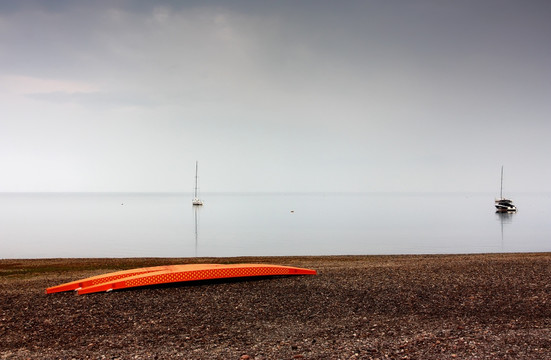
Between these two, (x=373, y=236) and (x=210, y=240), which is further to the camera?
(x=373, y=236)

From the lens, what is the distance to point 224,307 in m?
8.48

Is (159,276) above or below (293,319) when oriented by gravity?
above

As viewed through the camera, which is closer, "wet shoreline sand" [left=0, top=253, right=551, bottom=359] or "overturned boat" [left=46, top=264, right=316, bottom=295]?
"wet shoreline sand" [left=0, top=253, right=551, bottom=359]

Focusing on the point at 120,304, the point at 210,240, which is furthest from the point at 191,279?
the point at 210,240

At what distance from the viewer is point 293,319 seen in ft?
25.4

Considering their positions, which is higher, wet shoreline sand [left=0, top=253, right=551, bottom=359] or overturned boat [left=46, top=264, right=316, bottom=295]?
overturned boat [left=46, top=264, right=316, bottom=295]

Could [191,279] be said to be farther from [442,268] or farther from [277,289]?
[442,268]

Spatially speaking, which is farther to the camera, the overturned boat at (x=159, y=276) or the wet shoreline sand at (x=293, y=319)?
the overturned boat at (x=159, y=276)

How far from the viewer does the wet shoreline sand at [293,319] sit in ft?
19.9

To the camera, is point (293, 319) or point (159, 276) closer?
point (293, 319)

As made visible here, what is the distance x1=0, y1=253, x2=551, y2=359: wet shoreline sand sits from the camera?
239 inches

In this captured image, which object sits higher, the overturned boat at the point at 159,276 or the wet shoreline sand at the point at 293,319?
the overturned boat at the point at 159,276

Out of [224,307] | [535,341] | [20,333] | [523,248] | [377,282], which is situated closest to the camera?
[535,341]

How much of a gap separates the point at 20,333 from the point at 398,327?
20.5 ft
